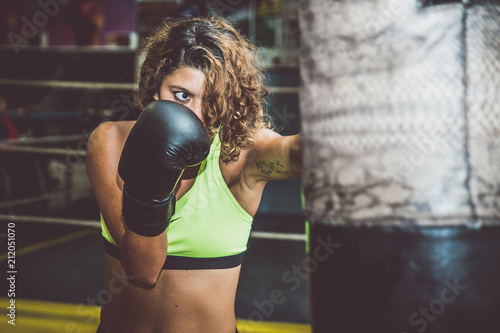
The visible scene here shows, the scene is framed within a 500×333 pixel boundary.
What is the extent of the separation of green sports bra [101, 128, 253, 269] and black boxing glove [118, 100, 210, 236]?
6.3 inches

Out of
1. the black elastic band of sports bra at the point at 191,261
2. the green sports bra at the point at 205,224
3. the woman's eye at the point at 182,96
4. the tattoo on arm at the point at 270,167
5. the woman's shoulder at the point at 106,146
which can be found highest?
the woman's eye at the point at 182,96

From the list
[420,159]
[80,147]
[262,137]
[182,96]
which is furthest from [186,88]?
[80,147]

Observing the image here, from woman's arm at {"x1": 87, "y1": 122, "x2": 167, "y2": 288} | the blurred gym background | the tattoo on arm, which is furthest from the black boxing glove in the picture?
the blurred gym background

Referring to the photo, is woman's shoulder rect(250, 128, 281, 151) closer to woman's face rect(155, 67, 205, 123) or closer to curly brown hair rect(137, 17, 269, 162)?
curly brown hair rect(137, 17, 269, 162)

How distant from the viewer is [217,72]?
0.93m

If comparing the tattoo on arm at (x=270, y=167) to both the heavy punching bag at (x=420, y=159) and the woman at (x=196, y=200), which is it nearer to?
the woman at (x=196, y=200)

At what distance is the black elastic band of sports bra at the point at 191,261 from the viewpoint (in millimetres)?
914

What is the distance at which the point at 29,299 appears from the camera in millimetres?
2164

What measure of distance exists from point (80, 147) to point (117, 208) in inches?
192

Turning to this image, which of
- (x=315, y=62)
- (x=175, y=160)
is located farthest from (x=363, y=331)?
(x=175, y=160)

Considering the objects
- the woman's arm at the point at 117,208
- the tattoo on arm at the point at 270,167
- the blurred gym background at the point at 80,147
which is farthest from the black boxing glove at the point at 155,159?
the blurred gym background at the point at 80,147

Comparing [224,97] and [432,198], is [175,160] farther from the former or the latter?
[432,198]

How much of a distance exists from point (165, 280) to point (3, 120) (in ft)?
13.0

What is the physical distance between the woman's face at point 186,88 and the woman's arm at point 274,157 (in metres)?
0.15
